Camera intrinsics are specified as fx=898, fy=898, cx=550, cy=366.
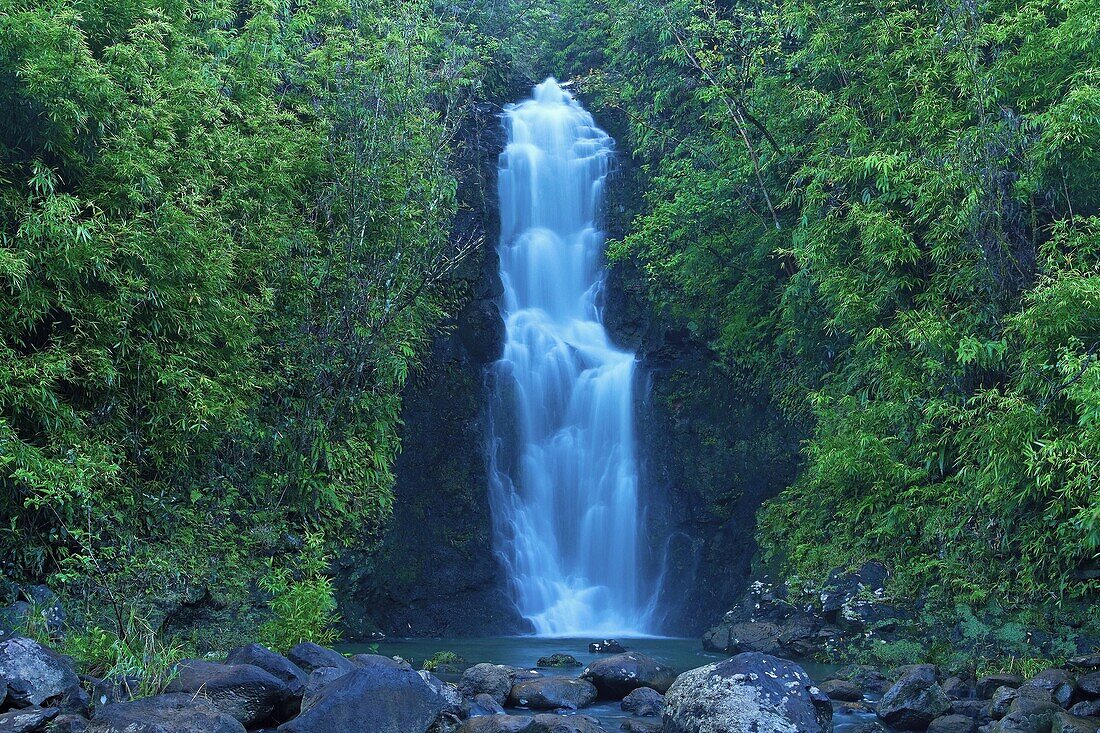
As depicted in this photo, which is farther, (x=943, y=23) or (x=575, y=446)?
(x=575, y=446)

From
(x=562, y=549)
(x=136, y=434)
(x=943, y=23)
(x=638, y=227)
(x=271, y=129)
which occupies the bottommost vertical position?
(x=562, y=549)

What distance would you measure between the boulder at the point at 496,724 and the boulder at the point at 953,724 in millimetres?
3284

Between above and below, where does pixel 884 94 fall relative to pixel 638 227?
above

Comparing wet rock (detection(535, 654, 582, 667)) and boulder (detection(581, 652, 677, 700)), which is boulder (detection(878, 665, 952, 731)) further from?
wet rock (detection(535, 654, 582, 667))

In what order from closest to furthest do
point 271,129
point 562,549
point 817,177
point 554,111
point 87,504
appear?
point 87,504 → point 271,129 → point 817,177 → point 562,549 → point 554,111

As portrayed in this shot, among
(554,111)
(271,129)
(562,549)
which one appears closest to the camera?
(271,129)

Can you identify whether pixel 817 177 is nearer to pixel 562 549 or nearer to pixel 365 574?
pixel 562 549

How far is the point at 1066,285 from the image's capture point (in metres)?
8.40

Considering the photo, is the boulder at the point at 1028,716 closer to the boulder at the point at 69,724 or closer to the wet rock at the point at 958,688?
the wet rock at the point at 958,688

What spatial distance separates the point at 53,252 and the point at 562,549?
8665mm

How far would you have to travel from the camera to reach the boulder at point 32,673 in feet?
18.3

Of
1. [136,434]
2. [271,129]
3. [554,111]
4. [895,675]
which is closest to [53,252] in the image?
[136,434]

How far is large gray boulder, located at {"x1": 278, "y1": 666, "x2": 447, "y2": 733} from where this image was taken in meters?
5.74

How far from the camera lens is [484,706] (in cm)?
752
